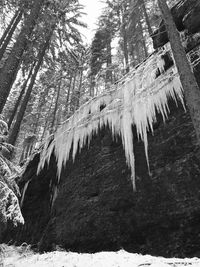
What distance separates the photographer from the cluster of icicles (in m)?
6.99

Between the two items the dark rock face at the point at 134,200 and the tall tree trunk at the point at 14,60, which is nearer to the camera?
the dark rock face at the point at 134,200

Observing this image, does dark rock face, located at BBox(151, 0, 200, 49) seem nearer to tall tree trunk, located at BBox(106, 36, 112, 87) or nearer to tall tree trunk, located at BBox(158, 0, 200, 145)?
tall tree trunk, located at BBox(158, 0, 200, 145)

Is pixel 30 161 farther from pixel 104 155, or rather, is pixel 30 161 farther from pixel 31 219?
pixel 104 155

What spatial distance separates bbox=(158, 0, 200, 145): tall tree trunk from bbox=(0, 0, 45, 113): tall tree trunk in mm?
3973

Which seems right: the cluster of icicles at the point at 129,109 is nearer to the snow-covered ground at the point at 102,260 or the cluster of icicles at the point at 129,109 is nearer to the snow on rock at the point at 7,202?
the snow-covered ground at the point at 102,260

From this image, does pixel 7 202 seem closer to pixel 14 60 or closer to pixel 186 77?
pixel 14 60

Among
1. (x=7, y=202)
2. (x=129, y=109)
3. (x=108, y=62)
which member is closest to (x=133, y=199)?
(x=129, y=109)

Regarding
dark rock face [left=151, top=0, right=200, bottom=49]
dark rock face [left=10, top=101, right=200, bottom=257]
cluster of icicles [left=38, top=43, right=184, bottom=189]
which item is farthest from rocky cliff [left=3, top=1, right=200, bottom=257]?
dark rock face [left=151, top=0, right=200, bottom=49]

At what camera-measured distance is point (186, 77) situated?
4.91 m

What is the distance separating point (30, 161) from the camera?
12086 millimetres

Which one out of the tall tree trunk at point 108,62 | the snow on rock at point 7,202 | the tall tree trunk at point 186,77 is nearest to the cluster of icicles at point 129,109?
the tall tree trunk at point 186,77

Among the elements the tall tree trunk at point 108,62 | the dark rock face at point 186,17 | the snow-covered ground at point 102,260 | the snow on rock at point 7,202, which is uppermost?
the tall tree trunk at point 108,62

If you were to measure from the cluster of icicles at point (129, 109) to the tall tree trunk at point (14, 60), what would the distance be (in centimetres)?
320

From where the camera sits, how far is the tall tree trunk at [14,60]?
21.7 ft
